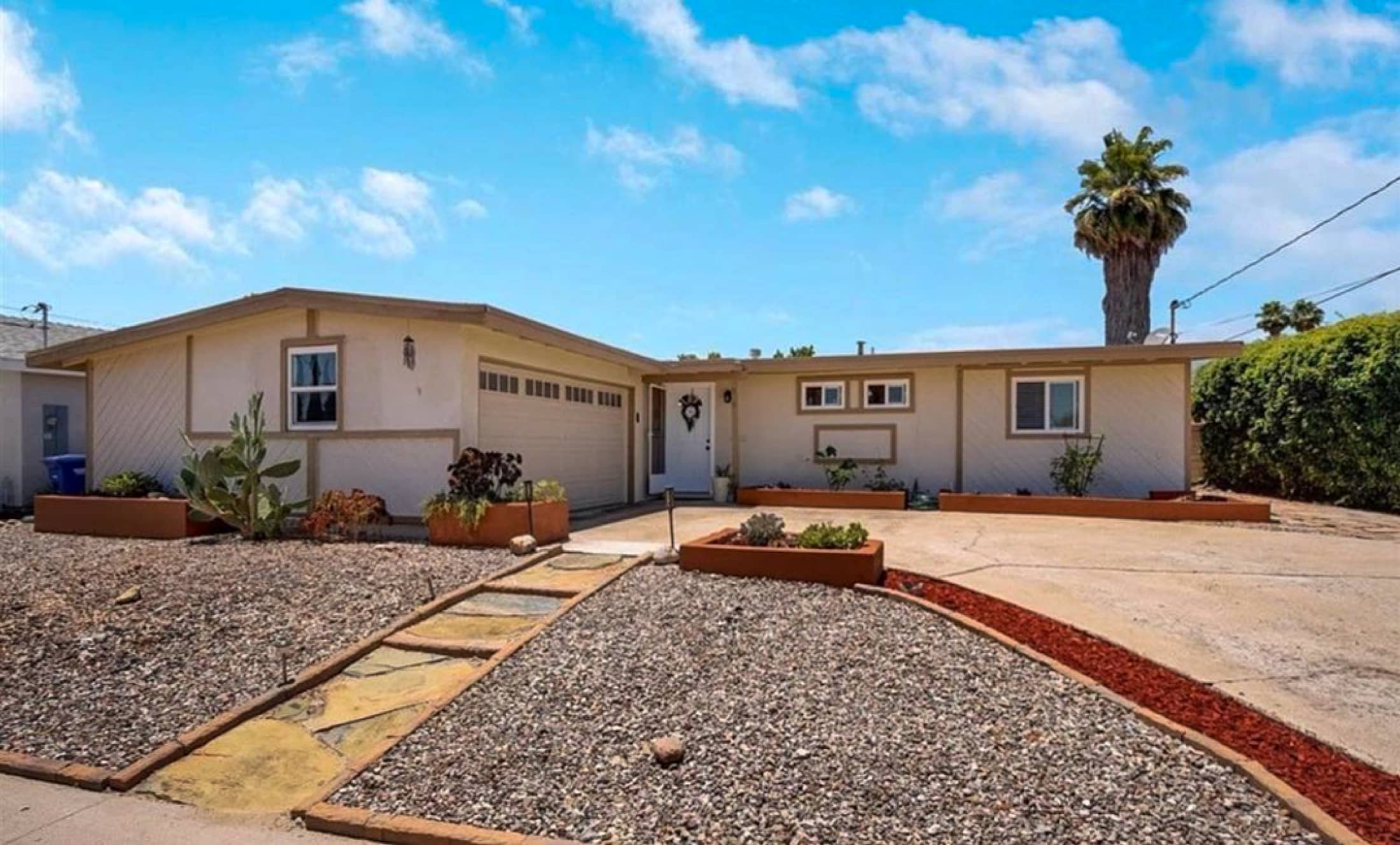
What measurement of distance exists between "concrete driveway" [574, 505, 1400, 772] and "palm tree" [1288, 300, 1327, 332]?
25900 millimetres

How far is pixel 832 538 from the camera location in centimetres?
658

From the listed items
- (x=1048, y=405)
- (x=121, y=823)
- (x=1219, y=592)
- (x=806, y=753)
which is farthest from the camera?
(x=1048, y=405)

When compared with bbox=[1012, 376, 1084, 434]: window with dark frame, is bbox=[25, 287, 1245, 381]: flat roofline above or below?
above

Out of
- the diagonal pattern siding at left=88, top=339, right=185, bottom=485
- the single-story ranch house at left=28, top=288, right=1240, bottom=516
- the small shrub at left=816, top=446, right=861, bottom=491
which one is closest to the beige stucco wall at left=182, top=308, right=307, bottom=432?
the single-story ranch house at left=28, top=288, right=1240, bottom=516

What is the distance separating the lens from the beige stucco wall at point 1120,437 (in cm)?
1276

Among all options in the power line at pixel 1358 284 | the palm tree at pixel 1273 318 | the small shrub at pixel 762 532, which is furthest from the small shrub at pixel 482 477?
the palm tree at pixel 1273 318

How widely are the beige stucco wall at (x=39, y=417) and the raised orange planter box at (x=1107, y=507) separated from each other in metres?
14.8

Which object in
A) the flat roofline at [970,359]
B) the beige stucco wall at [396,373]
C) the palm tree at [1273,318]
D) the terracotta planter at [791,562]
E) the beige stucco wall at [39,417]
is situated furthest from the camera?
the palm tree at [1273,318]

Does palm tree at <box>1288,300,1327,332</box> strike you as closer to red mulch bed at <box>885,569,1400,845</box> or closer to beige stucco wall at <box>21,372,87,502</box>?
red mulch bed at <box>885,569,1400,845</box>

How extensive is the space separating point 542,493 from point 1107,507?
27.6 feet

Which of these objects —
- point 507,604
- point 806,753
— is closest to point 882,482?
point 507,604

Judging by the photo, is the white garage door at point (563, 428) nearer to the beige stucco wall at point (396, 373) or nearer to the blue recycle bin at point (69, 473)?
the beige stucco wall at point (396, 373)

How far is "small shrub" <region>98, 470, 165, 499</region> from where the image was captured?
33.6 feet

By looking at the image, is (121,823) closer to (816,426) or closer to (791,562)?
(791,562)
